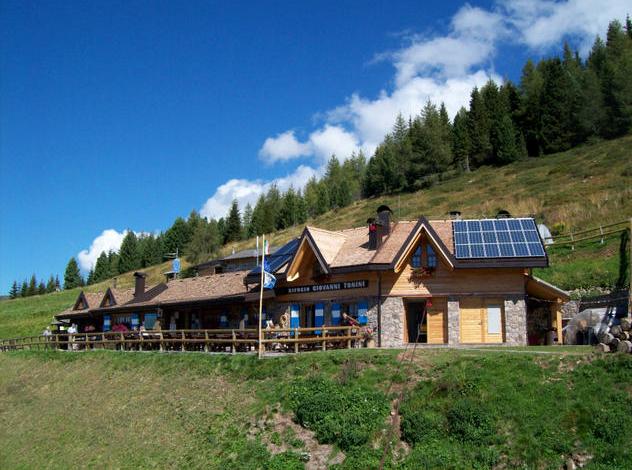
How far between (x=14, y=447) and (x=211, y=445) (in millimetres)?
11683

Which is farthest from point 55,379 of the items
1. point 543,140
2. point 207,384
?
point 543,140

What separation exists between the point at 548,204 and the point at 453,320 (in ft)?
138

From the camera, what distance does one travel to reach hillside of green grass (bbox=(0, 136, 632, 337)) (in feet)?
147

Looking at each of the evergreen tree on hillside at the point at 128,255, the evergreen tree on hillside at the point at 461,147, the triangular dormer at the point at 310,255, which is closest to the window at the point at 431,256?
the triangular dormer at the point at 310,255

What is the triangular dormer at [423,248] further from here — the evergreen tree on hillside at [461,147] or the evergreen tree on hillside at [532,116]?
Result: the evergreen tree on hillside at [461,147]

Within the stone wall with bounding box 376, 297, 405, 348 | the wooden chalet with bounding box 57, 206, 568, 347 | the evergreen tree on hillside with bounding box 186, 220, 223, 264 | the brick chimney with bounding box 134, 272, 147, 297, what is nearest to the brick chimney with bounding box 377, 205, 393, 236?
the wooden chalet with bounding box 57, 206, 568, 347

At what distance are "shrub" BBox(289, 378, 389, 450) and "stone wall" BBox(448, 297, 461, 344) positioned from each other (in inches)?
365

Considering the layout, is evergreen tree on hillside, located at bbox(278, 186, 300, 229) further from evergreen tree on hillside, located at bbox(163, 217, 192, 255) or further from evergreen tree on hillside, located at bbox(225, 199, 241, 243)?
evergreen tree on hillside, located at bbox(163, 217, 192, 255)

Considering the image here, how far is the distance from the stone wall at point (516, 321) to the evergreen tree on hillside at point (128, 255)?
122 metres

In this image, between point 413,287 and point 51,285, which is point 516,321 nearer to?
point 413,287

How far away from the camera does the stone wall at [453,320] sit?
30031 mm

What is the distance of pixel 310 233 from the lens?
109ft

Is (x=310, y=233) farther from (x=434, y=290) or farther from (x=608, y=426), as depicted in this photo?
(x=608, y=426)

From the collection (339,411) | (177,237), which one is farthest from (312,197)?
(339,411)
